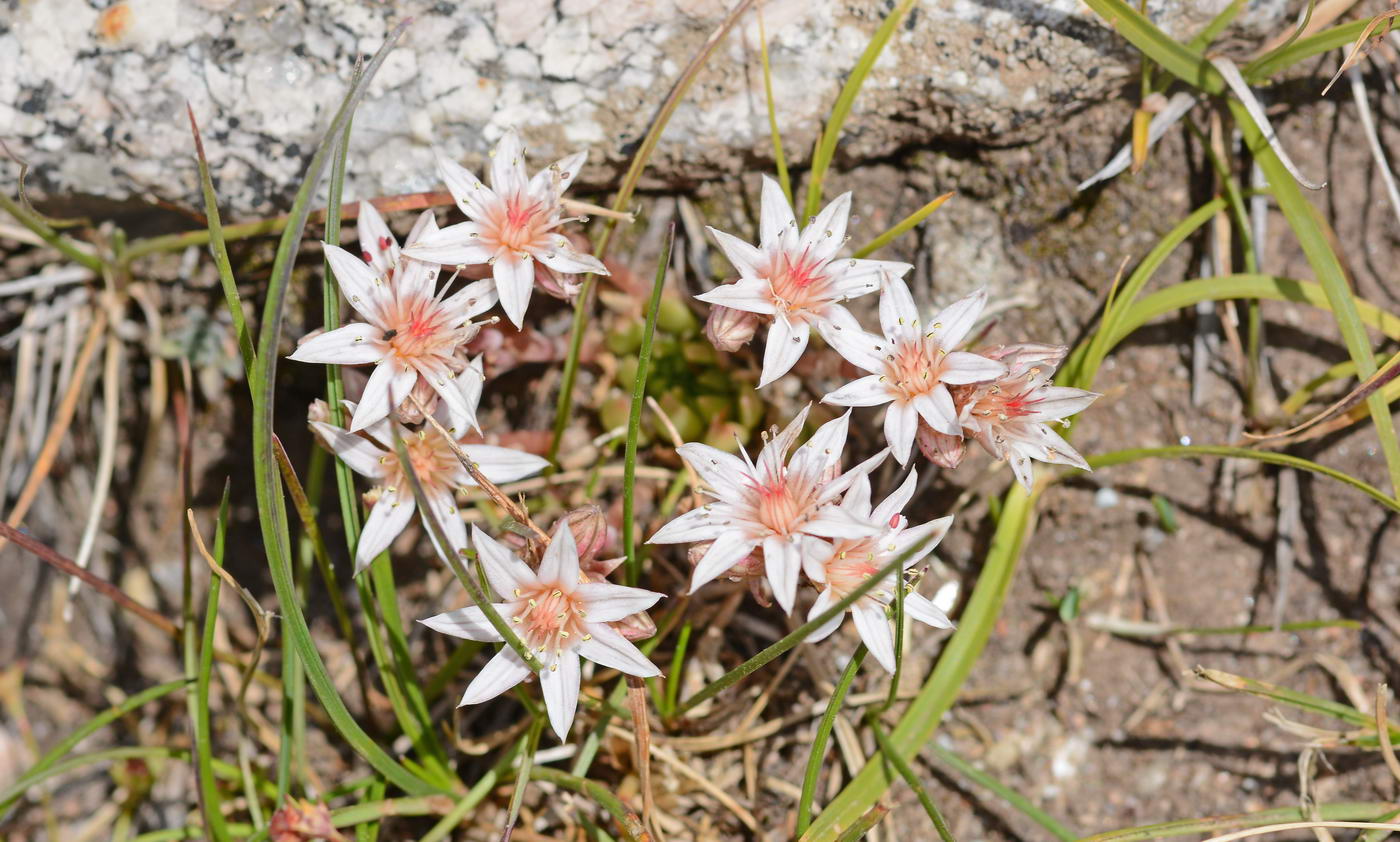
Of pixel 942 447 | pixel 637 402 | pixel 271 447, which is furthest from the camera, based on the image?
pixel 942 447

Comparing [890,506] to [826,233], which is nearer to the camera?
[890,506]

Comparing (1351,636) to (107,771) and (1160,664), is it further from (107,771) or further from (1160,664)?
(107,771)

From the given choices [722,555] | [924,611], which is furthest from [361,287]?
[924,611]

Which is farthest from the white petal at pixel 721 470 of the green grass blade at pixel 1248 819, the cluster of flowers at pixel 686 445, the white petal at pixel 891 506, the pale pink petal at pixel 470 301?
the green grass blade at pixel 1248 819

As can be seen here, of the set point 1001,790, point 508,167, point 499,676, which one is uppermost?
point 508,167

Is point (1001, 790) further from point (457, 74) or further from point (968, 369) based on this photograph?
point (457, 74)

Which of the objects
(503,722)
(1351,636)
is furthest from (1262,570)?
(503,722)
